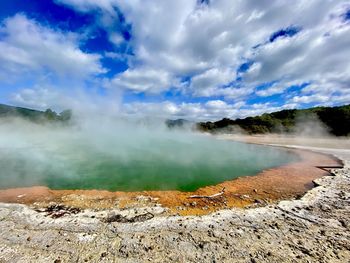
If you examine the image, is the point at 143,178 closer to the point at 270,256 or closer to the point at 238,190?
the point at 238,190

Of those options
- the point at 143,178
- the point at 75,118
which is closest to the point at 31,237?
the point at 143,178

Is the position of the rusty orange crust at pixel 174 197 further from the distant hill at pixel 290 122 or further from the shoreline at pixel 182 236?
the distant hill at pixel 290 122

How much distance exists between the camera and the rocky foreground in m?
3.76

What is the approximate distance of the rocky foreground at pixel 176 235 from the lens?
3758mm

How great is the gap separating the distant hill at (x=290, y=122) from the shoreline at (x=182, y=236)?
4753 centimetres

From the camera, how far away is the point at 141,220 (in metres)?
5.19

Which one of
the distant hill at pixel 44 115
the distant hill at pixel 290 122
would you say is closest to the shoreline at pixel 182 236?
the distant hill at pixel 290 122

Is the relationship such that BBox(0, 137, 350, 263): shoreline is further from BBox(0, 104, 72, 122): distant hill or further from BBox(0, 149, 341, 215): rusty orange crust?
BBox(0, 104, 72, 122): distant hill

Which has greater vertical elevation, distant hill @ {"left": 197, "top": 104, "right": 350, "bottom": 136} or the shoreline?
distant hill @ {"left": 197, "top": 104, "right": 350, "bottom": 136}

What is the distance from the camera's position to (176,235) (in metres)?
4.45

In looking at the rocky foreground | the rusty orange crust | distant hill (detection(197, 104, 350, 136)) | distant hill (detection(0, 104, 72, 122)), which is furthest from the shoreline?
distant hill (detection(0, 104, 72, 122))

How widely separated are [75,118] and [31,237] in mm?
71007

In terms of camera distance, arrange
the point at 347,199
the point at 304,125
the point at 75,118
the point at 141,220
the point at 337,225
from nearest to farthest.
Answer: the point at 337,225 → the point at 141,220 → the point at 347,199 → the point at 304,125 → the point at 75,118

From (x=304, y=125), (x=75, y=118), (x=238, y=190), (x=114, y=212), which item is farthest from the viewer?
(x=75, y=118)
